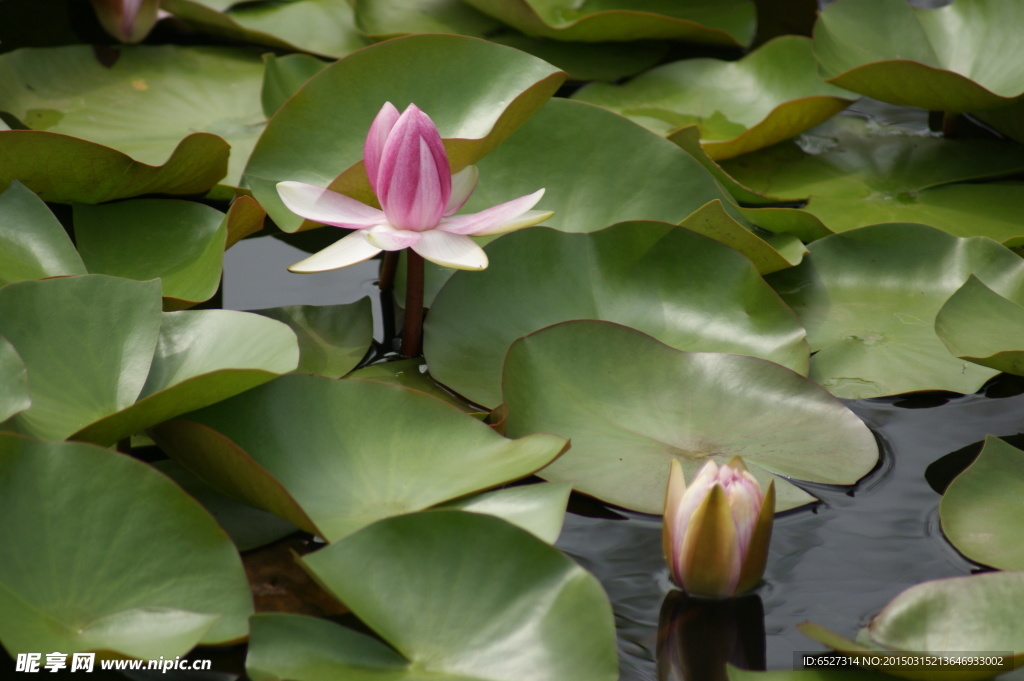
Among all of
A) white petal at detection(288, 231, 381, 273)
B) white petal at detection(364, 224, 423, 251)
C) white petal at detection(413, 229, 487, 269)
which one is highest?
white petal at detection(364, 224, 423, 251)

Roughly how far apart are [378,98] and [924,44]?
1041mm

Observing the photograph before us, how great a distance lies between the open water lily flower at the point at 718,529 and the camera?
2.70 ft

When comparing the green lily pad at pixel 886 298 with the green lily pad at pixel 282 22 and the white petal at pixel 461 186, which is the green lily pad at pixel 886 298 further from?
the green lily pad at pixel 282 22

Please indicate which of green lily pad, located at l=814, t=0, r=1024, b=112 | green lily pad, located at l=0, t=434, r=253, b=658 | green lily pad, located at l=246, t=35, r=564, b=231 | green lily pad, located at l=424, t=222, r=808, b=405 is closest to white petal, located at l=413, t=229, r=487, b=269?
green lily pad, located at l=424, t=222, r=808, b=405

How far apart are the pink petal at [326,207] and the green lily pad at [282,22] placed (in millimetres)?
873

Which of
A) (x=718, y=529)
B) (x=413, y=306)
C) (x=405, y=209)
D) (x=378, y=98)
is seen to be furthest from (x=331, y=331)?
(x=718, y=529)

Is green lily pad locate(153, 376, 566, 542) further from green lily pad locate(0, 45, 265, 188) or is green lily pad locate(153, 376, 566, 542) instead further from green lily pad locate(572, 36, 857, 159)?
green lily pad locate(572, 36, 857, 159)

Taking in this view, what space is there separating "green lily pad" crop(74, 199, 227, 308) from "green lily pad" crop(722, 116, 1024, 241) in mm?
919

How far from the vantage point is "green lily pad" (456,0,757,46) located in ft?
5.95

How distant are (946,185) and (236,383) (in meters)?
1.27

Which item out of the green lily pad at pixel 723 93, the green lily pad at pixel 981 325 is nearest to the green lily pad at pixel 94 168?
the green lily pad at pixel 723 93

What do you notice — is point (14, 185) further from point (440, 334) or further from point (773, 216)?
point (773, 216)

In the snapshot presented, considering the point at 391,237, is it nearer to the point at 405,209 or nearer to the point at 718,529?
the point at 405,209

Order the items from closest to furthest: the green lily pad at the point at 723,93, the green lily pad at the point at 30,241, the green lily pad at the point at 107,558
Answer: the green lily pad at the point at 107,558, the green lily pad at the point at 30,241, the green lily pad at the point at 723,93
